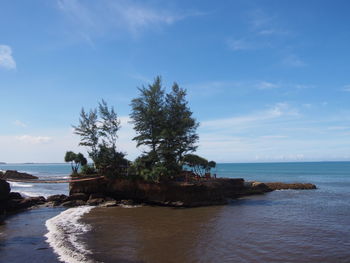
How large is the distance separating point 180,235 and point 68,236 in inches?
262

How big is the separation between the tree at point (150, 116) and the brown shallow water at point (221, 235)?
8.78 meters

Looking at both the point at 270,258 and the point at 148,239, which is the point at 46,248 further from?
the point at 270,258

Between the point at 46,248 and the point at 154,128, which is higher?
the point at 154,128

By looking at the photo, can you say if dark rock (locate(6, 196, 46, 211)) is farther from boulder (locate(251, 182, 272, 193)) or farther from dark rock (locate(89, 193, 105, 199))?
boulder (locate(251, 182, 272, 193))

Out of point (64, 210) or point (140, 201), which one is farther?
point (140, 201)

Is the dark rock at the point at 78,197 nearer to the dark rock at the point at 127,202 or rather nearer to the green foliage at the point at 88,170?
the green foliage at the point at 88,170

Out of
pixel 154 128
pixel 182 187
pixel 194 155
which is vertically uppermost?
pixel 154 128

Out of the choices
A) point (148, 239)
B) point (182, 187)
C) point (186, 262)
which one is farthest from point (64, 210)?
point (186, 262)

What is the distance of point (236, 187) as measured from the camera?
3841cm

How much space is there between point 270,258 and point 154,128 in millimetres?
20749

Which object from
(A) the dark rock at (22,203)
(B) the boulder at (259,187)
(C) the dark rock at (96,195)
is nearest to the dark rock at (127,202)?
(C) the dark rock at (96,195)

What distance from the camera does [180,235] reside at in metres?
16.5

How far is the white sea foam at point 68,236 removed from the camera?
41.9 feet

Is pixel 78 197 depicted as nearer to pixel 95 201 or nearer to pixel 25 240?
pixel 95 201
